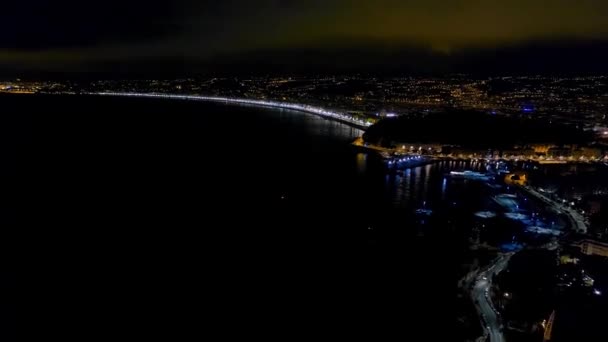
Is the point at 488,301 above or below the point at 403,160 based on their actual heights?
above

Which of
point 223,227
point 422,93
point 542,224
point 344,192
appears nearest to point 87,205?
point 223,227

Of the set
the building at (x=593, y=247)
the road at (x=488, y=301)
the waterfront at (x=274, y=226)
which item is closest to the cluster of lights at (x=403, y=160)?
the waterfront at (x=274, y=226)

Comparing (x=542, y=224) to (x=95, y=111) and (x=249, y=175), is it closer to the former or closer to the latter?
(x=249, y=175)

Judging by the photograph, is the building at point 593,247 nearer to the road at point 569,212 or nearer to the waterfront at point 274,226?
the road at point 569,212

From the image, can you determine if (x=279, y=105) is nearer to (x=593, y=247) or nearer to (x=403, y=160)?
(x=403, y=160)

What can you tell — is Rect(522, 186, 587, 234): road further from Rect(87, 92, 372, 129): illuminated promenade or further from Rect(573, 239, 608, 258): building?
Rect(87, 92, 372, 129): illuminated promenade

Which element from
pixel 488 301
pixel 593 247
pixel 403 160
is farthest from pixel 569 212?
pixel 403 160
